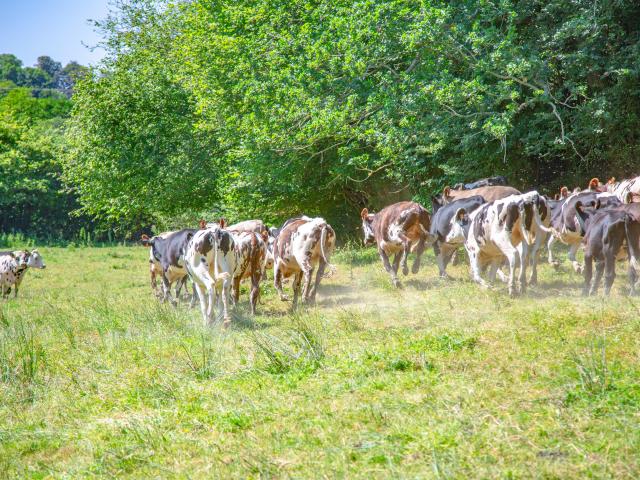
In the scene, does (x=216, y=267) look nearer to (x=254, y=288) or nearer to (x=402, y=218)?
(x=254, y=288)

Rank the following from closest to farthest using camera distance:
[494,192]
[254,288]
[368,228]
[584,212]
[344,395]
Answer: [344,395], [584,212], [254,288], [494,192], [368,228]

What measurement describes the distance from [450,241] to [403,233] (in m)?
0.96

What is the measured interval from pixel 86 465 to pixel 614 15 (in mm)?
16173

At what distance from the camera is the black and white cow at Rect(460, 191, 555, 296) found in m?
12.9

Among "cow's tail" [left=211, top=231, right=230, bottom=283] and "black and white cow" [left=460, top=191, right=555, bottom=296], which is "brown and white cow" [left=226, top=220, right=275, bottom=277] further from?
"black and white cow" [left=460, top=191, right=555, bottom=296]

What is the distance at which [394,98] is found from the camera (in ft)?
62.3

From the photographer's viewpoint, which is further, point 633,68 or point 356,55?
point 356,55

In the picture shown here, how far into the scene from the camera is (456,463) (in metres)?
5.69

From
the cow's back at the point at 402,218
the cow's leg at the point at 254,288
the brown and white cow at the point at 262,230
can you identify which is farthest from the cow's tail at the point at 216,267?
the cow's back at the point at 402,218

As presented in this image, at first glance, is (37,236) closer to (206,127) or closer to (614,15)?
(206,127)

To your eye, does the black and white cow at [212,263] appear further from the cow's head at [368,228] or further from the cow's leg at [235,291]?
the cow's head at [368,228]

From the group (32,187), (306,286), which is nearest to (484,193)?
(306,286)

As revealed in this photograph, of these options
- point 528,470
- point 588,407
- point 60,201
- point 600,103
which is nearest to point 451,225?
point 600,103

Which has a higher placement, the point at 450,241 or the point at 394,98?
the point at 394,98
